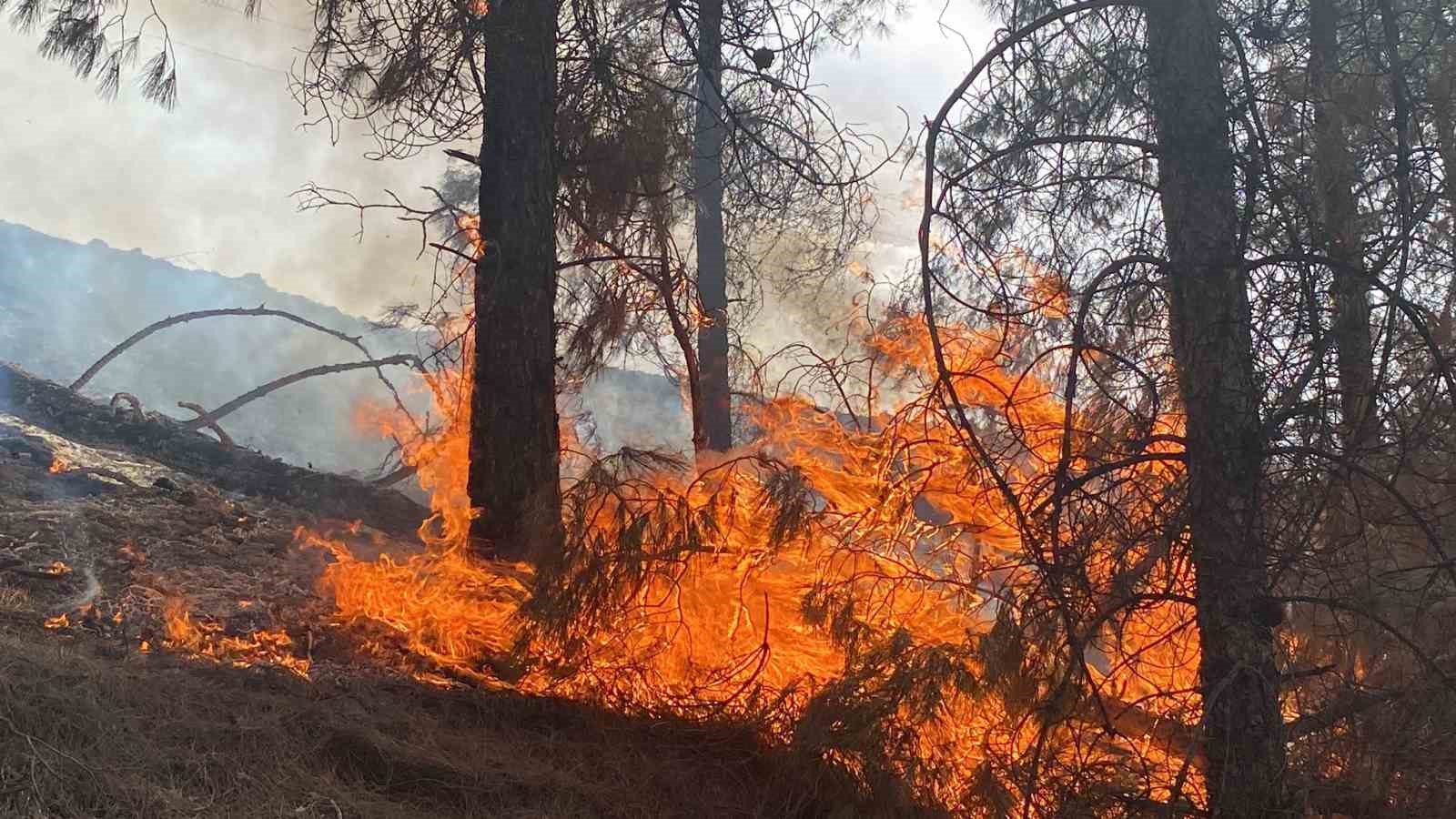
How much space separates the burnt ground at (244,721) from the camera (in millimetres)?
3246

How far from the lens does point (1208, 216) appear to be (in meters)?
4.10

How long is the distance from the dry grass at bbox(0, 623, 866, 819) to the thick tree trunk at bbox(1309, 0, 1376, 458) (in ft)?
9.38

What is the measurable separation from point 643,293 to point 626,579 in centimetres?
260

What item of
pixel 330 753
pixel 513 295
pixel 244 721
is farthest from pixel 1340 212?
pixel 244 721

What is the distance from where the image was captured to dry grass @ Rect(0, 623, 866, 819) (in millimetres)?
3135

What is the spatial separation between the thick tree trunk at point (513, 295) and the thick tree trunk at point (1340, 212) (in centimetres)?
360

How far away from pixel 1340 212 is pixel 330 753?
197 inches

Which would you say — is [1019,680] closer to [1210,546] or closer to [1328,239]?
[1210,546]

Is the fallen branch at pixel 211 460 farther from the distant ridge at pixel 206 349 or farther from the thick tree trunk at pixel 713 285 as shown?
the distant ridge at pixel 206 349

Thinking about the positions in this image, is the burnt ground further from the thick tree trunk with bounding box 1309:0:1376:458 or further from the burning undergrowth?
the thick tree trunk with bounding box 1309:0:1376:458

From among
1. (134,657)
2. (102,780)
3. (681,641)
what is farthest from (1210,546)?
(134,657)

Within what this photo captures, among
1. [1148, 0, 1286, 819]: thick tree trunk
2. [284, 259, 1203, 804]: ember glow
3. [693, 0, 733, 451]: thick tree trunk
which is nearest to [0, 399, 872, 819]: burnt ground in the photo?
[284, 259, 1203, 804]: ember glow

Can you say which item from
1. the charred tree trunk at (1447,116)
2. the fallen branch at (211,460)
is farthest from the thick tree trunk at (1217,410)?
the fallen branch at (211,460)

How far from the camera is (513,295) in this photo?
5.37m
